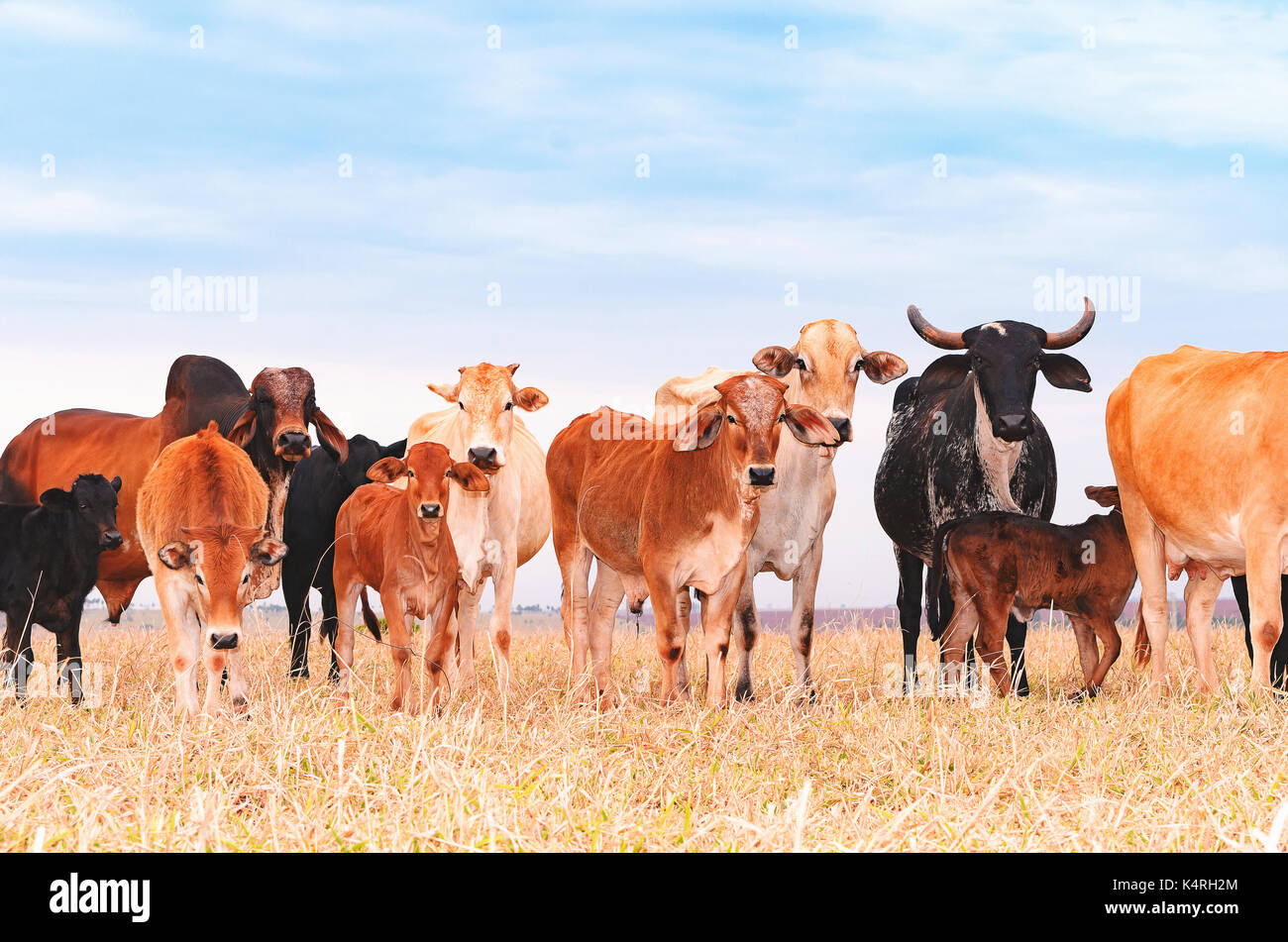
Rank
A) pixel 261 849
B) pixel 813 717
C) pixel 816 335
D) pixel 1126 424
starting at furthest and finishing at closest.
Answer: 1. pixel 1126 424
2. pixel 816 335
3. pixel 813 717
4. pixel 261 849

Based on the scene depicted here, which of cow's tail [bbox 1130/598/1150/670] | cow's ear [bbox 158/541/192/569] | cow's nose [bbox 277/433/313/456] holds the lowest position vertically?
cow's tail [bbox 1130/598/1150/670]

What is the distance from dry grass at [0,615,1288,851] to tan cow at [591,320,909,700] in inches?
39.6

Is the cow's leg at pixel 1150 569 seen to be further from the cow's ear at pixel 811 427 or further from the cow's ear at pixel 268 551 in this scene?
the cow's ear at pixel 268 551

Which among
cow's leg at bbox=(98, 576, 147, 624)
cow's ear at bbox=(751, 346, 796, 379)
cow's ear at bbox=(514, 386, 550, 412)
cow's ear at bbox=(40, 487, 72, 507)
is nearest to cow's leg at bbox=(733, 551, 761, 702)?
cow's ear at bbox=(751, 346, 796, 379)

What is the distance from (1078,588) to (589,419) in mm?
3380

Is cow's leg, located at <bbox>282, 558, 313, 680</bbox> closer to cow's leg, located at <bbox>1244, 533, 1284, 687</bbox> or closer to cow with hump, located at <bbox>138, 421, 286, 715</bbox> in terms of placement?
cow with hump, located at <bbox>138, 421, 286, 715</bbox>

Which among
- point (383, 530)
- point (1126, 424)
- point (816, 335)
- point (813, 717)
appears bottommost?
point (813, 717)

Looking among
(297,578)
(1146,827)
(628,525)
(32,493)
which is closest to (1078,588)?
(628,525)

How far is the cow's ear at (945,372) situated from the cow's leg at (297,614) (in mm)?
4758

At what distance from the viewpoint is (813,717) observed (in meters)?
7.12

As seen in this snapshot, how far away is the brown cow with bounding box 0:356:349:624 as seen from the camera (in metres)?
8.79

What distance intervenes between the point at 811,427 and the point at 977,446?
2.35 meters

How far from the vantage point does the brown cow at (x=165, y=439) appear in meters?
8.79

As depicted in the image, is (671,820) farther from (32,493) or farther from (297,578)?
(32,493)
